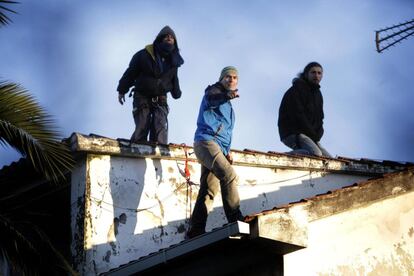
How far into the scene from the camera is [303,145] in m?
12.8

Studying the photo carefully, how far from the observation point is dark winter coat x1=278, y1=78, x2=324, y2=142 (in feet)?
42.1

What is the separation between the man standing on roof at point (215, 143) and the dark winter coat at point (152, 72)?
Answer: 6.57 feet

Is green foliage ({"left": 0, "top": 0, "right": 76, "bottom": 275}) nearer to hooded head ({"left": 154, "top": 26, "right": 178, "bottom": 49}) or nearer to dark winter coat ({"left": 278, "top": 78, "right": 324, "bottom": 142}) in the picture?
hooded head ({"left": 154, "top": 26, "right": 178, "bottom": 49})

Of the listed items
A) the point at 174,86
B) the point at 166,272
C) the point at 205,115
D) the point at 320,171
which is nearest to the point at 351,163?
the point at 320,171

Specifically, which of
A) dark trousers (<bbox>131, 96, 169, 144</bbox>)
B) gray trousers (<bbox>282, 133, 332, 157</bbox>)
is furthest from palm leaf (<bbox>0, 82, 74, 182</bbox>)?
gray trousers (<bbox>282, 133, 332, 157</bbox>)

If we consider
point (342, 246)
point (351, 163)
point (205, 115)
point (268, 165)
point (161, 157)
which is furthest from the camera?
point (351, 163)

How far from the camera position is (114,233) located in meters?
10.2

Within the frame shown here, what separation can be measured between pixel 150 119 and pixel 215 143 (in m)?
2.15

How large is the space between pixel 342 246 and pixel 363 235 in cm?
29

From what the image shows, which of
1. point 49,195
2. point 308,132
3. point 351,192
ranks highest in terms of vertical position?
point 308,132

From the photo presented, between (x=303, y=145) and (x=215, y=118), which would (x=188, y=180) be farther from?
(x=303, y=145)

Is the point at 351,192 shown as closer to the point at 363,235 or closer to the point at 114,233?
the point at 363,235

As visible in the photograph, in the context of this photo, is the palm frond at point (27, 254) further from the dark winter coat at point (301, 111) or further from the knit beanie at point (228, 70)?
the dark winter coat at point (301, 111)

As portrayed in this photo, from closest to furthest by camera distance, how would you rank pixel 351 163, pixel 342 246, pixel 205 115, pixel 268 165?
pixel 342 246 < pixel 205 115 < pixel 268 165 < pixel 351 163
